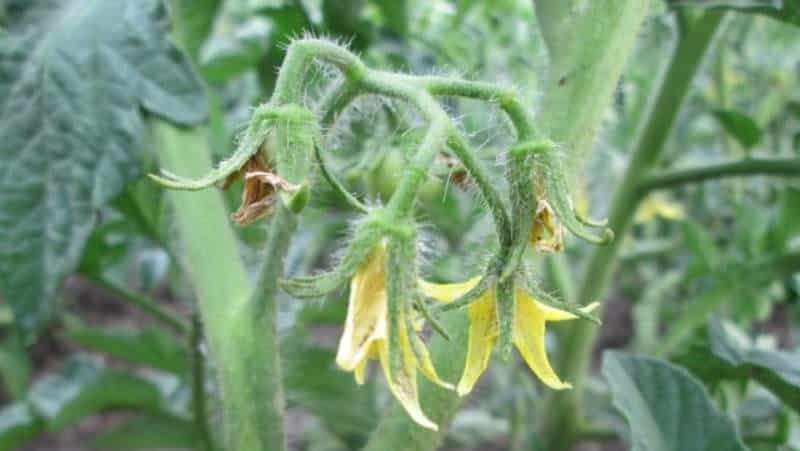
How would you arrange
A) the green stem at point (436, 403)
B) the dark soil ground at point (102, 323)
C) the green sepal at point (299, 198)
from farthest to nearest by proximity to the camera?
the dark soil ground at point (102, 323) < the green stem at point (436, 403) < the green sepal at point (299, 198)

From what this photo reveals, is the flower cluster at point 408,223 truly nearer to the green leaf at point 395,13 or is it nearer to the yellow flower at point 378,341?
the yellow flower at point 378,341

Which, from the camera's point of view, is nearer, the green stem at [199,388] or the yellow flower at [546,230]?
the yellow flower at [546,230]

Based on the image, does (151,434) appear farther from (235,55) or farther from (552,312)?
(552,312)

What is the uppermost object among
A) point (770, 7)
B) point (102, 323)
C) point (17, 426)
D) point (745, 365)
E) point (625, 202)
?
point (770, 7)

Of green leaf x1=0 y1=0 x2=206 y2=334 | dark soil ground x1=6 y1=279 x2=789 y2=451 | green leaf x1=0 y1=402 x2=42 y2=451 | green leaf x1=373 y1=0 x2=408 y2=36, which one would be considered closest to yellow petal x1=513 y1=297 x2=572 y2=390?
green leaf x1=0 y1=0 x2=206 y2=334

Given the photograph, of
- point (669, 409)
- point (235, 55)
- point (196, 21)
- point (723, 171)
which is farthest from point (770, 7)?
point (235, 55)

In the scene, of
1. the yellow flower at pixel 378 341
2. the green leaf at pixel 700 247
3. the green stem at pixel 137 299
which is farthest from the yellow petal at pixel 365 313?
the green leaf at pixel 700 247

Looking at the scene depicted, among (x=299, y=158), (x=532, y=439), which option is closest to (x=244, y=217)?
(x=299, y=158)
